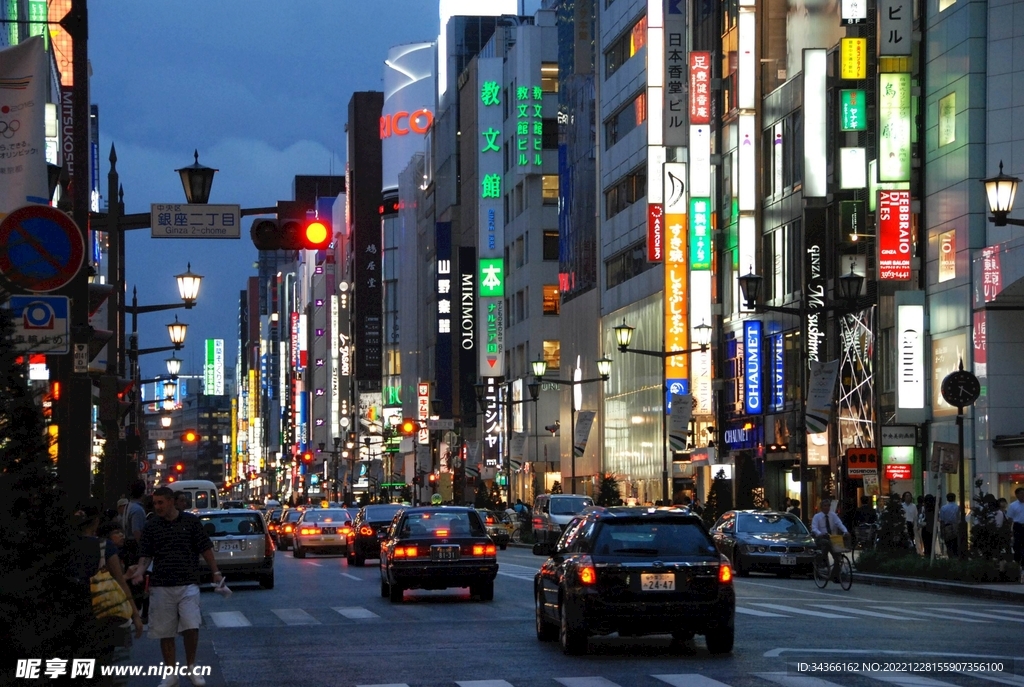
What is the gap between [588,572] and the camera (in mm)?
17562

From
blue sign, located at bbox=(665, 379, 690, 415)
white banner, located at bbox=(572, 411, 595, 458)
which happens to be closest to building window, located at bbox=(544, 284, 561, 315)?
blue sign, located at bbox=(665, 379, 690, 415)

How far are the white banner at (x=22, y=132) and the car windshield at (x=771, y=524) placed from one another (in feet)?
76.5

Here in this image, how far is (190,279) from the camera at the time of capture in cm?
3167

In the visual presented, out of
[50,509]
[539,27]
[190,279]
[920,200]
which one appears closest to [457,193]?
[539,27]

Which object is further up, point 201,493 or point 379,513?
point 379,513

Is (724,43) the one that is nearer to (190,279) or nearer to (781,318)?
(781,318)

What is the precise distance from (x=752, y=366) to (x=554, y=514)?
13.6 meters

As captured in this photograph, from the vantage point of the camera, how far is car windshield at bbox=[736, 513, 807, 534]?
36.8 metres

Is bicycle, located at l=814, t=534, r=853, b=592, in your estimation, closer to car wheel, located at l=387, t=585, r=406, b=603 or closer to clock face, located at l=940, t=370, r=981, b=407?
clock face, located at l=940, t=370, r=981, b=407

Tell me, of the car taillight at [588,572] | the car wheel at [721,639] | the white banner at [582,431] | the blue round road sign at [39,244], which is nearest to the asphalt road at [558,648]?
the car wheel at [721,639]

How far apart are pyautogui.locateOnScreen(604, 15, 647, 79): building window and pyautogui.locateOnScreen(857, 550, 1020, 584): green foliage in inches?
1616

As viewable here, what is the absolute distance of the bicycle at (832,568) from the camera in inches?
1240

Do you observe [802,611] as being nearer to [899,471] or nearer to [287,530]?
[899,471]

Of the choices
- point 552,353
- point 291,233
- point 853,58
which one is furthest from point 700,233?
point 291,233
